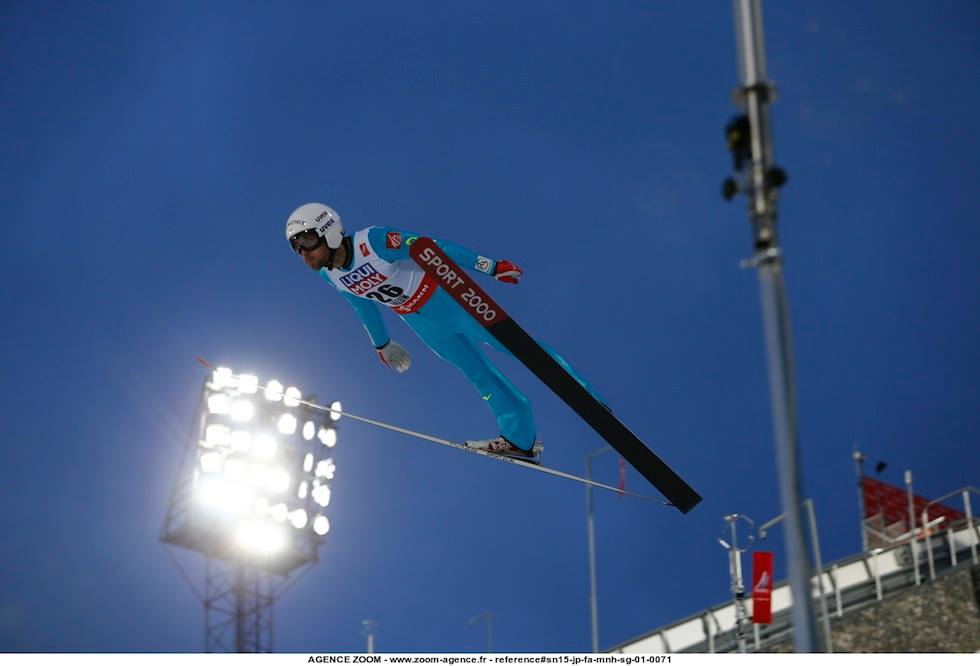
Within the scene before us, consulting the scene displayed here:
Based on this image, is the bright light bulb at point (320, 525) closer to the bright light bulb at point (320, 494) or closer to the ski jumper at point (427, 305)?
the bright light bulb at point (320, 494)

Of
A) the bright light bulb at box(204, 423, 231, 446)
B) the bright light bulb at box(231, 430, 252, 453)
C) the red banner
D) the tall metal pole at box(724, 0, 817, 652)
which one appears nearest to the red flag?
the red banner

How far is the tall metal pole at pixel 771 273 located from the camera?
410 cm

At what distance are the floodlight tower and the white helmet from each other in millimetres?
10823

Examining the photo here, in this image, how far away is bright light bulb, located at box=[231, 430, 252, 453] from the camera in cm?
1922

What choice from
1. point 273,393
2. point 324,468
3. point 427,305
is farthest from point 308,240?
point 324,468

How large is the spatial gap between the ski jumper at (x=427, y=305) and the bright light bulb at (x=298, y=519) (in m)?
11.5

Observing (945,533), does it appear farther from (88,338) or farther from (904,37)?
(904,37)

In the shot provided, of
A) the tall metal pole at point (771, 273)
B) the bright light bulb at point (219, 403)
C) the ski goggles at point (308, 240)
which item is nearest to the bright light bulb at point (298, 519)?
the bright light bulb at point (219, 403)

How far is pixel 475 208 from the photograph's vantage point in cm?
5419

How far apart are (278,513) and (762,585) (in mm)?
10185

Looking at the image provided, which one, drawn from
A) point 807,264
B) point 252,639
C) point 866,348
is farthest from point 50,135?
point 866,348

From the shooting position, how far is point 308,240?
7812 mm

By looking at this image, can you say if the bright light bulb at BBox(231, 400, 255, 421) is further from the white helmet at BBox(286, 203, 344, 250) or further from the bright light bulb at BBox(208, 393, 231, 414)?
the white helmet at BBox(286, 203, 344, 250)

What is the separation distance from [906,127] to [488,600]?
32.1 metres
